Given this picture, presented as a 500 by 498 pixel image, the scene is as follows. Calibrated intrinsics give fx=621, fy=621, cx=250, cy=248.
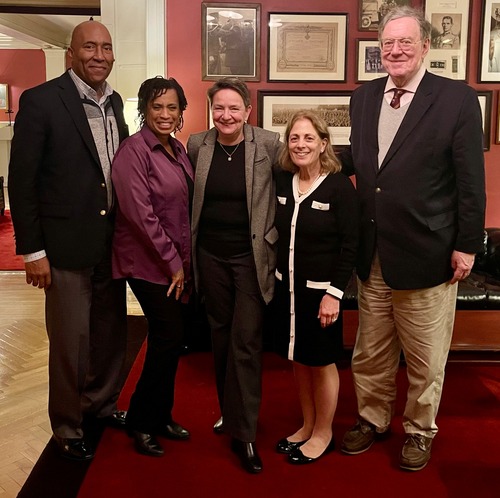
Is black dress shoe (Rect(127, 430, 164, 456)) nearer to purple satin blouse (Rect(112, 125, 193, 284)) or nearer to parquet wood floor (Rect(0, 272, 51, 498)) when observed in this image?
parquet wood floor (Rect(0, 272, 51, 498))

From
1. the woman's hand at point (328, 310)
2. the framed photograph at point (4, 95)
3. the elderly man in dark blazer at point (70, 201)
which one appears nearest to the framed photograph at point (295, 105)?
the elderly man in dark blazer at point (70, 201)

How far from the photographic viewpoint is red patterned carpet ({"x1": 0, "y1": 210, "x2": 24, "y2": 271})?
6.18 meters

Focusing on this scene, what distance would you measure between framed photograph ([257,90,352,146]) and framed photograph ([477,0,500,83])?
0.95 metres

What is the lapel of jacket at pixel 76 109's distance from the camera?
7.64 feet

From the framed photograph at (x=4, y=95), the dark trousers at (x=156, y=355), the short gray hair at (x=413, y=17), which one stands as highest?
the framed photograph at (x=4, y=95)

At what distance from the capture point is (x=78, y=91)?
239 centimetres

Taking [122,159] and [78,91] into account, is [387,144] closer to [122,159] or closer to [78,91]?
[122,159]

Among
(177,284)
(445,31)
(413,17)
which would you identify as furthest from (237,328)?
(445,31)

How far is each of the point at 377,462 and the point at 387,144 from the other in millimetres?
1265

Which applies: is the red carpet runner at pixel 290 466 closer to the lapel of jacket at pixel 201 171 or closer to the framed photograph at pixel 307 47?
the lapel of jacket at pixel 201 171

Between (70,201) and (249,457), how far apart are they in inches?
47.9

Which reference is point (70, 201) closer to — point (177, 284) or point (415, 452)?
point (177, 284)

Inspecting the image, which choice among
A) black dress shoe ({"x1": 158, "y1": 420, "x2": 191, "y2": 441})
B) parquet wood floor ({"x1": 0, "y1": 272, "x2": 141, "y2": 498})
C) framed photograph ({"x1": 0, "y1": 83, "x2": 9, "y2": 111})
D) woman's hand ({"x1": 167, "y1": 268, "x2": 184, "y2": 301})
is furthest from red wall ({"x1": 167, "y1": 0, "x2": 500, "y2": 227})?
framed photograph ({"x1": 0, "y1": 83, "x2": 9, "y2": 111})

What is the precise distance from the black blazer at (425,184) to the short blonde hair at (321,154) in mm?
128
